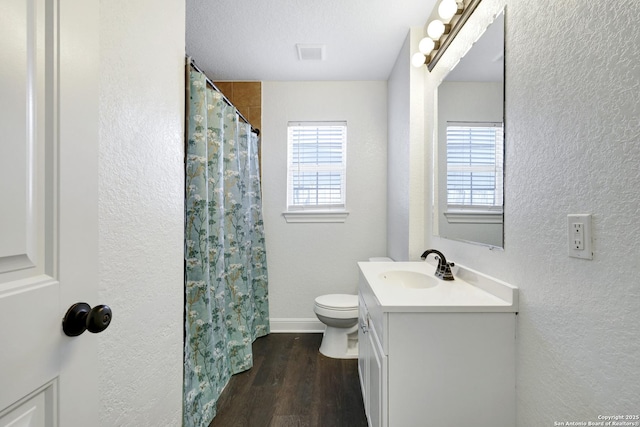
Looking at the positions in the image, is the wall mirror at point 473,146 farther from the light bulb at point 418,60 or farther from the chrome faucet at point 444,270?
the light bulb at point 418,60

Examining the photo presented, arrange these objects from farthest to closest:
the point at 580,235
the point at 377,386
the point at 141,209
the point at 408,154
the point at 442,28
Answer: the point at 408,154 < the point at 442,28 < the point at 377,386 < the point at 141,209 < the point at 580,235

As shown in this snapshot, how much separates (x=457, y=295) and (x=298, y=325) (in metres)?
2.04

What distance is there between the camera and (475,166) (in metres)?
1.51

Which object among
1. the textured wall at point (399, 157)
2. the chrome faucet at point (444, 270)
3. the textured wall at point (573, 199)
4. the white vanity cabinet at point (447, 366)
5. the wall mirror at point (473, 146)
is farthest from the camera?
Answer: the textured wall at point (399, 157)

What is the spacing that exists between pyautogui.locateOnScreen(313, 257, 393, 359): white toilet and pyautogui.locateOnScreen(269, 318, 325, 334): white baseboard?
42cm

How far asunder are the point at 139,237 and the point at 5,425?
583 mm

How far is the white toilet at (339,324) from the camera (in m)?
2.35

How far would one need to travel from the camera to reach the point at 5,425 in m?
0.44

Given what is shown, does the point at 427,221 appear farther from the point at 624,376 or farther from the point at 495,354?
the point at 624,376

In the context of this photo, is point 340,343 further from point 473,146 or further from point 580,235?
point 580,235

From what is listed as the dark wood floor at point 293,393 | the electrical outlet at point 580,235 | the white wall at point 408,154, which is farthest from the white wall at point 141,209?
the white wall at point 408,154

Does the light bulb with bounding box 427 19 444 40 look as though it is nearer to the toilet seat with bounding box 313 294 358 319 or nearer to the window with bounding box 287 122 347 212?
the window with bounding box 287 122 347 212

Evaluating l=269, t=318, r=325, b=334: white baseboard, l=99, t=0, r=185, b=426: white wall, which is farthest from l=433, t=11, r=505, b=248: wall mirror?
l=269, t=318, r=325, b=334: white baseboard

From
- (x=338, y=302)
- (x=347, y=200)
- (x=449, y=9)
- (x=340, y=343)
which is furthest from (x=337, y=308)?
(x=449, y=9)
